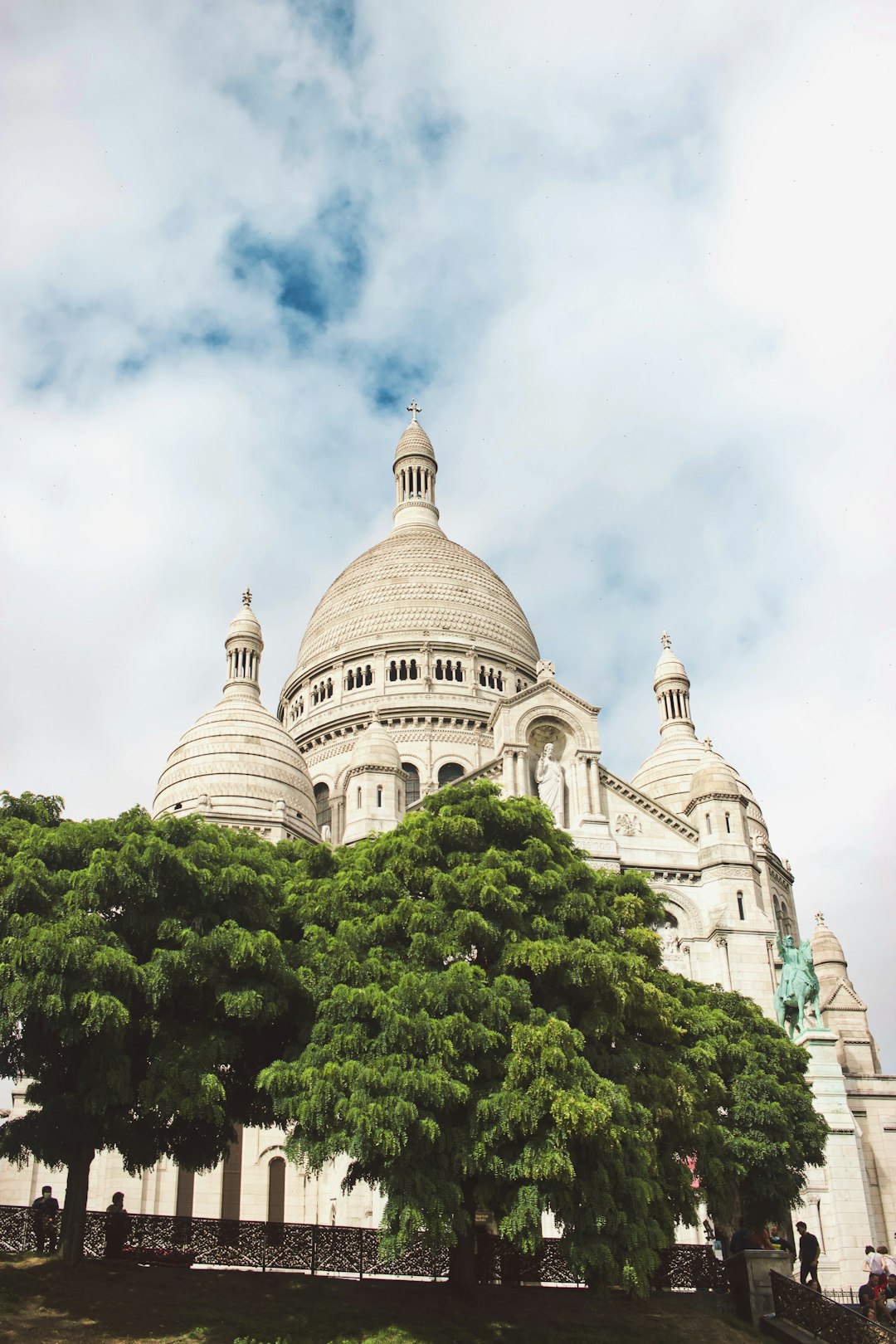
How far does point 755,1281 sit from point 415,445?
60104 mm

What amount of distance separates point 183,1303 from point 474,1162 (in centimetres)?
536

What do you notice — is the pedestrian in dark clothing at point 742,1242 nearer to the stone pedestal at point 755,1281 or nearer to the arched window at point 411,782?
the stone pedestal at point 755,1281

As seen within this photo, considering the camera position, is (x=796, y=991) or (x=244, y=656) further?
(x=244, y=656)

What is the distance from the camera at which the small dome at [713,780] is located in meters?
44.8

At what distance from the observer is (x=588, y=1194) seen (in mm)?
21375

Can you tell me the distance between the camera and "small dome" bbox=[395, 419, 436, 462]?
255 feet

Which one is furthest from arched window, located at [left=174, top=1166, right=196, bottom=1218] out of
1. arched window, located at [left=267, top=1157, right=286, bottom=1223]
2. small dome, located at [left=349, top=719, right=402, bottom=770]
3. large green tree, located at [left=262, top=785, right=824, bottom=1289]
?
large green tree, located at [left=262, top=785, right=824, bottom=1289]

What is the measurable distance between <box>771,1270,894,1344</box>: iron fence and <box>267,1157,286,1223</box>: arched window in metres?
19.0

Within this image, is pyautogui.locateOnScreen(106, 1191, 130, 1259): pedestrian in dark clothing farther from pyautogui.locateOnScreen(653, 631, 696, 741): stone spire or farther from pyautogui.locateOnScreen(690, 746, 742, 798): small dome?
pyautogui.locateOnScreen(653, 631, 696, 741): stone spire

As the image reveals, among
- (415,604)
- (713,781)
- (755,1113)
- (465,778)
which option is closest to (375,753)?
(465,778)

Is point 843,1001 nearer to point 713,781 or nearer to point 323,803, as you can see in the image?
point 713,781

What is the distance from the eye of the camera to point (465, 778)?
42125 millimetres

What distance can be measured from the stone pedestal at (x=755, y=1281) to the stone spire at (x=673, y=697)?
128 feet

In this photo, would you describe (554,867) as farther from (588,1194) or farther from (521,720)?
(521,720)
